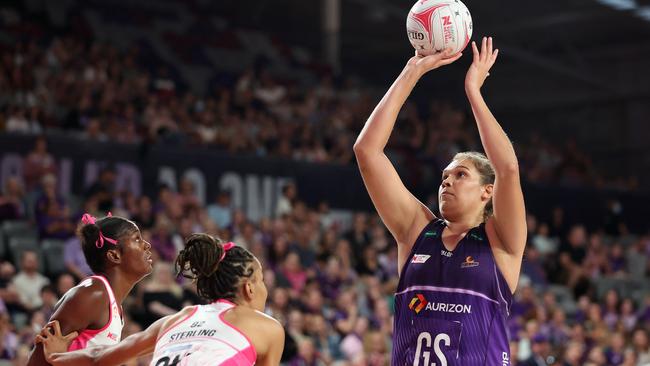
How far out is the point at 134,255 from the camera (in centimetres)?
500

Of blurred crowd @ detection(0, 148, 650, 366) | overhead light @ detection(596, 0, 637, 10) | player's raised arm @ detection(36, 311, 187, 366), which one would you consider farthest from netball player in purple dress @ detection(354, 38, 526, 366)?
overhead light @ detection(596, 0, 637, 10)

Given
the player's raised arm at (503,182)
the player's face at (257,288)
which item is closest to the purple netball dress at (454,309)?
the player's raised arm at (503,182)

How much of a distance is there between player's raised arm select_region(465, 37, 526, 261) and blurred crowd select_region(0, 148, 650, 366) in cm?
661

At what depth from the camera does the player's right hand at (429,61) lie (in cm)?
438

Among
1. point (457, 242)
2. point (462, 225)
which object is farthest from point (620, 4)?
point (457, 242)

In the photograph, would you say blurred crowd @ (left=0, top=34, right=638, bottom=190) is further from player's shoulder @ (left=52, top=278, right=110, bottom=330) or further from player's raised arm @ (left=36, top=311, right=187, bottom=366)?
player's raised arm @ (left=36, top=311, right=187, bottom=366)

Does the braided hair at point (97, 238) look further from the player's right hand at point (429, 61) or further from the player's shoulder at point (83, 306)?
the player's right hand at point (429, 61)

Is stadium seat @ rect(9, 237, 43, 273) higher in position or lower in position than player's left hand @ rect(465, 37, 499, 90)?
lower

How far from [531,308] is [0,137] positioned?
8.61 m

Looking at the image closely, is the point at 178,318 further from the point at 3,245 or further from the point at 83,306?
the point at 3,245

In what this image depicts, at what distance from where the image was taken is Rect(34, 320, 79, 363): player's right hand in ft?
14.7

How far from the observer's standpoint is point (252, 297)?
13.7 feet

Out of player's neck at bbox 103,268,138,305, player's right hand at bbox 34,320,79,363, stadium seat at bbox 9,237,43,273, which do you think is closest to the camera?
player's right hand at bbox 34,320,79,363

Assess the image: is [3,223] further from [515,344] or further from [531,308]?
→ [531,308]
